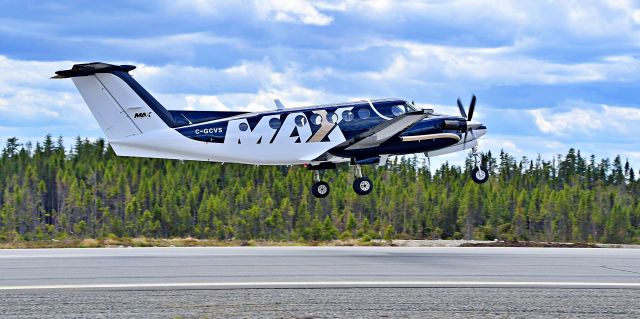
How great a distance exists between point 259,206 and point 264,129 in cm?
9426

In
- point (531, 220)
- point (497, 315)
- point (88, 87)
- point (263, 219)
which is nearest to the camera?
point (497, 315)

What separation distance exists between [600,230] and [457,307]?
119403 mm

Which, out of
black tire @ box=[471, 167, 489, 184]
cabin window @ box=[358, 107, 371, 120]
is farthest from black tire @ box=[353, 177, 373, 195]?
black tire @ box=[471, 167, 489, 184]

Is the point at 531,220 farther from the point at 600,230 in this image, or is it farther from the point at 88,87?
the point at 88,87

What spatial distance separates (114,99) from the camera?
3331 centimetres

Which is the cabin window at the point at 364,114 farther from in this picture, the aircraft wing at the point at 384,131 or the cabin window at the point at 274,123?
the cabin window at the point at 274,123

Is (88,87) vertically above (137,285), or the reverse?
(88,87)

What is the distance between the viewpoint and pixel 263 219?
125312 millimetres

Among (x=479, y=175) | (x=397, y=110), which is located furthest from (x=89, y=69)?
(x=479, y=175)

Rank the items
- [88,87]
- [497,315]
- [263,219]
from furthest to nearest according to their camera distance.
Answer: [263,219] → [88,87] → [497,315]

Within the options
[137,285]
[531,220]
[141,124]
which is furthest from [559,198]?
[137,285]

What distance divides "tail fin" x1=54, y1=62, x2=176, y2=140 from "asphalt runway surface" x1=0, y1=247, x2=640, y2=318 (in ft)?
17.8

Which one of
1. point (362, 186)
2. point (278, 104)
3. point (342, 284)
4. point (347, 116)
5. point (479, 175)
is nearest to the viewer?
point (342, 284)

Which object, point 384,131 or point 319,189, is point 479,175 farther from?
point 319,189
